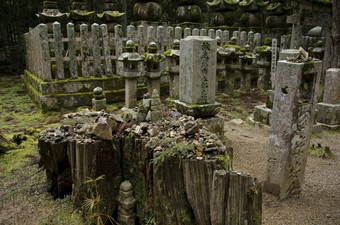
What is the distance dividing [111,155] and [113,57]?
5348mm

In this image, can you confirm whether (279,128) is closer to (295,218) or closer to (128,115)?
(295,218)

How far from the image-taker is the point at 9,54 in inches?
548

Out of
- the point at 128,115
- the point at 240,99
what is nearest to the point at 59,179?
the point at 128,115

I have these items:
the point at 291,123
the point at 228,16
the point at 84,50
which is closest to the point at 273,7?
the point at 228,16

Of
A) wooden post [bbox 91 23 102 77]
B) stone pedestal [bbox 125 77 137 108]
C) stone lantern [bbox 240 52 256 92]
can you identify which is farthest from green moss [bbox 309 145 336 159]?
wooden post [bbox 91 23 102 77]

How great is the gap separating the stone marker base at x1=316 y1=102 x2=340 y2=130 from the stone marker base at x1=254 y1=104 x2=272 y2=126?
154cm

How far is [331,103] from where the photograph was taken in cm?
712

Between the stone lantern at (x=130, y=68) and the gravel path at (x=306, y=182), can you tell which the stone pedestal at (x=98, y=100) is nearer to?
the stone lantern at (x=130, y=68)

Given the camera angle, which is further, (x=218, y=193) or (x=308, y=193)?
(x=308, y=193)

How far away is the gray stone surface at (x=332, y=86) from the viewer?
686cm

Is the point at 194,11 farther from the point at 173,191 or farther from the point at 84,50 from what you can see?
the point at 173,191

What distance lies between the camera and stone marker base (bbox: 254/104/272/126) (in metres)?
6.91

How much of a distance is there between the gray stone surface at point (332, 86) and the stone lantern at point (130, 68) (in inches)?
191

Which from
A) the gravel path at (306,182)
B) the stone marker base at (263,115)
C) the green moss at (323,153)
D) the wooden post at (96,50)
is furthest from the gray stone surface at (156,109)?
the wooden post at (96,50)
